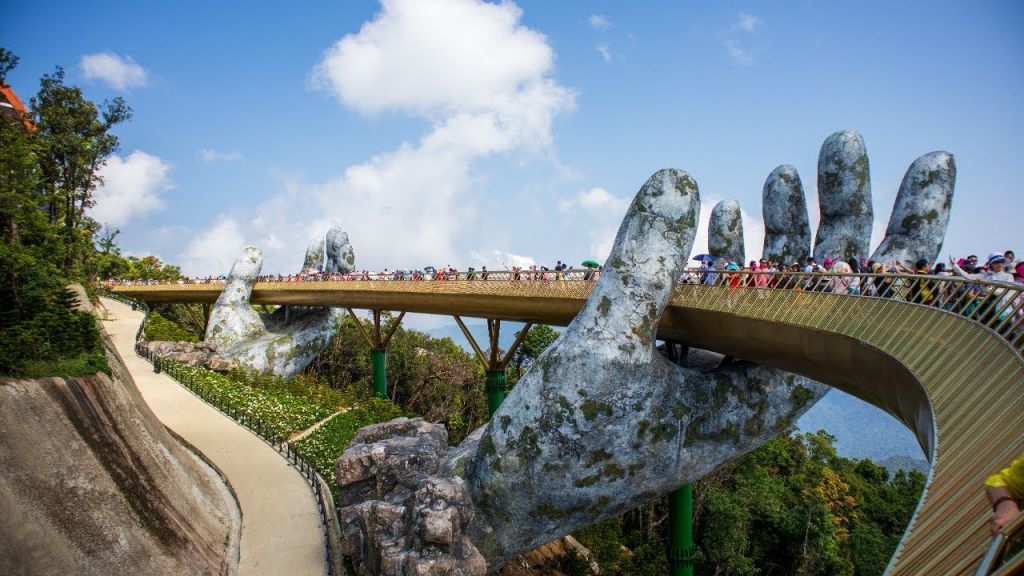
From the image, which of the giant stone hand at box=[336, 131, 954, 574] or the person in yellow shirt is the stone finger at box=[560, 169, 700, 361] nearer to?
the giant stone hand at box=[336, 131, 954, 574]

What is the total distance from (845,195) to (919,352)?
32.4 ft

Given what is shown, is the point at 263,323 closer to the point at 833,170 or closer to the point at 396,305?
the point at 396,305

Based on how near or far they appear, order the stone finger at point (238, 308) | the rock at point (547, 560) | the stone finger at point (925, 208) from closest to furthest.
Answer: the stone finger at point (925, 208) → the rock at point (547, 560) → the stone finger at point (238, 308)

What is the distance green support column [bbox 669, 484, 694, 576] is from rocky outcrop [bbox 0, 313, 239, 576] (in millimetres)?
12261

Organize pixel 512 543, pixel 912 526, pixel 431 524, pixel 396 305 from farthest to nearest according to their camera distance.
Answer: pixel 396 305 < pixel 512 543 < pixel 431 524 < pixel 912 526

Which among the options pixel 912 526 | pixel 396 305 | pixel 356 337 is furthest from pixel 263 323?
pixel 912 526

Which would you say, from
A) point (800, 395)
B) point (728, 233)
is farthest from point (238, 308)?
point (800, 395)

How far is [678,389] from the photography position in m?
13.8

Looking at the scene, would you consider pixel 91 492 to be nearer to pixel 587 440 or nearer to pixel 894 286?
pixel 587 440

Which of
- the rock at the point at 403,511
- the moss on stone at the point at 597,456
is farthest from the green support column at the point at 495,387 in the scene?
the moss on stone at the point at 597,456

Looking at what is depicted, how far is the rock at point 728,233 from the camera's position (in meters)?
17.2

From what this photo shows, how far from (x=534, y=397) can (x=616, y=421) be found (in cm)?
184

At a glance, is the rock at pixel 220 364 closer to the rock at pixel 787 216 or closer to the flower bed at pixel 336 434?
the flower bed at pixel 336 434

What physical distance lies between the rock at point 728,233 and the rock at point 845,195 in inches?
82.8
